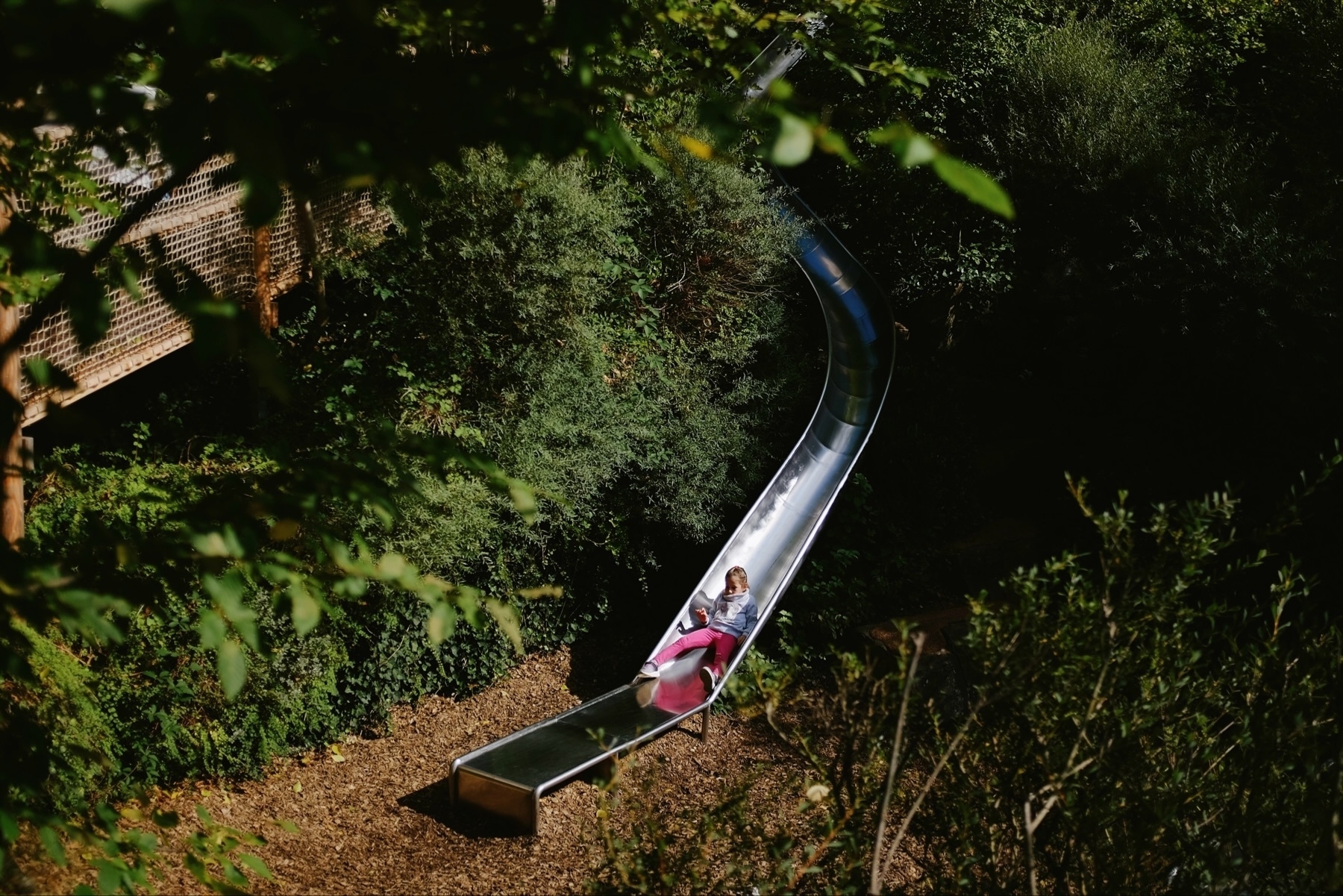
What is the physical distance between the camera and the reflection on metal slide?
6504mm

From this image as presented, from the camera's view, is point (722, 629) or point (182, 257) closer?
point (182, 257)

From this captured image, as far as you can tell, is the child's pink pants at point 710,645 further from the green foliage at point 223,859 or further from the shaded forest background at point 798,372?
the green foliage at point 223,859

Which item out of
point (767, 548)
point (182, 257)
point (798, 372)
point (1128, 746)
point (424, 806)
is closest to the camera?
point (1128, 746)

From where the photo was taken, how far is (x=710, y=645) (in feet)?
27.0

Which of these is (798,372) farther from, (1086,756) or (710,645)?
(1086,756)

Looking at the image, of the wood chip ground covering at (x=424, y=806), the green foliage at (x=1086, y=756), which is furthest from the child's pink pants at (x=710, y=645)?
the green foliage at (x=1086, y=756)

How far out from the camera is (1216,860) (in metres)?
2.35

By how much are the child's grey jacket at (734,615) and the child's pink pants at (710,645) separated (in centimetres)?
5

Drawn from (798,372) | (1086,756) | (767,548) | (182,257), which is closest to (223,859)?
(1086,756)

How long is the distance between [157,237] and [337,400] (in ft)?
20.3

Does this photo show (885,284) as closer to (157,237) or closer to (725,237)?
(725,237)

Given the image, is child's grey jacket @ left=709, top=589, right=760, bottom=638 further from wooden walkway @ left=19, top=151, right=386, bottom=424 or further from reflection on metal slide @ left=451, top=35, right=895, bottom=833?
wooden walkway @ left=19, top=151, right=386, bottom=424

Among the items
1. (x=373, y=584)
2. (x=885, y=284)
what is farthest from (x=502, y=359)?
A: (x=885, y=284)

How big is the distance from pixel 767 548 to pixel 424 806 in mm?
3778
